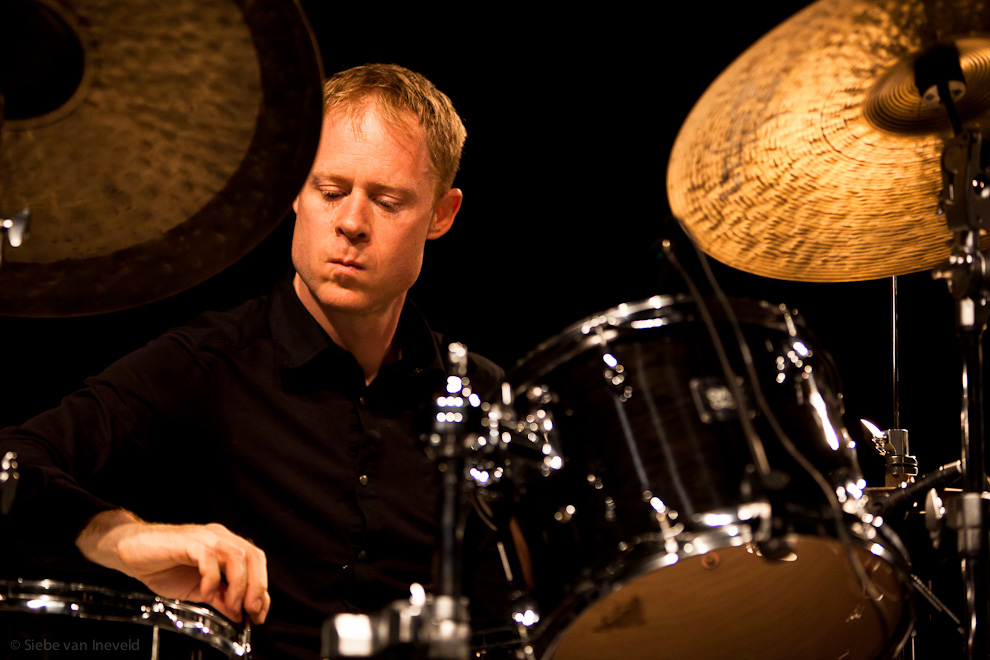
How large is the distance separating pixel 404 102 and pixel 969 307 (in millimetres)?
1193

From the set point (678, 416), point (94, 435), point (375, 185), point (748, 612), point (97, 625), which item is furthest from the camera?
point (375, 185)

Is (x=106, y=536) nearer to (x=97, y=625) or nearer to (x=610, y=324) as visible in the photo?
(x=97, y=625)

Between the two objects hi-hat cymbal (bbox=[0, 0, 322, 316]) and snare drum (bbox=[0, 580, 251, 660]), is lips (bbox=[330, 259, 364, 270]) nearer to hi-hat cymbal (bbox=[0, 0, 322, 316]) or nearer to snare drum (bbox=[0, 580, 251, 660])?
hi-hat cymbal (bbox=[0, 0, 322, 316])

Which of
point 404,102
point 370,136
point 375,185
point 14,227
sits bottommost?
point 14,227

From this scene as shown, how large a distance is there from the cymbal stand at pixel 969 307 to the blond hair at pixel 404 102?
100 centimetres

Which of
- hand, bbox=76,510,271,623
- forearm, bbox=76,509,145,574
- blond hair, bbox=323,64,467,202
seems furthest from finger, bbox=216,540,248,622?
blond hair, bbox=323,64,467,202

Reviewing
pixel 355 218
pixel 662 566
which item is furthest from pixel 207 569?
pixel 355 218

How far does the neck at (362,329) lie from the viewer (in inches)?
76.4

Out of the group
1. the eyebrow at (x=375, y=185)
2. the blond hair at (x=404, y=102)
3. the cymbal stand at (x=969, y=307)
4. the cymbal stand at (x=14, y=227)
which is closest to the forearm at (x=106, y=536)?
the cymbal stand at (x=14, y=227)

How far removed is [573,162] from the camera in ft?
9.68

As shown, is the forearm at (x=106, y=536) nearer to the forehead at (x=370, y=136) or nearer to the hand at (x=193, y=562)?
the hand at (x=193, y=562)

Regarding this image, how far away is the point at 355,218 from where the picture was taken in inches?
71.9

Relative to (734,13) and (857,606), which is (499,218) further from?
(857,606)

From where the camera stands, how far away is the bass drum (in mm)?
1087
